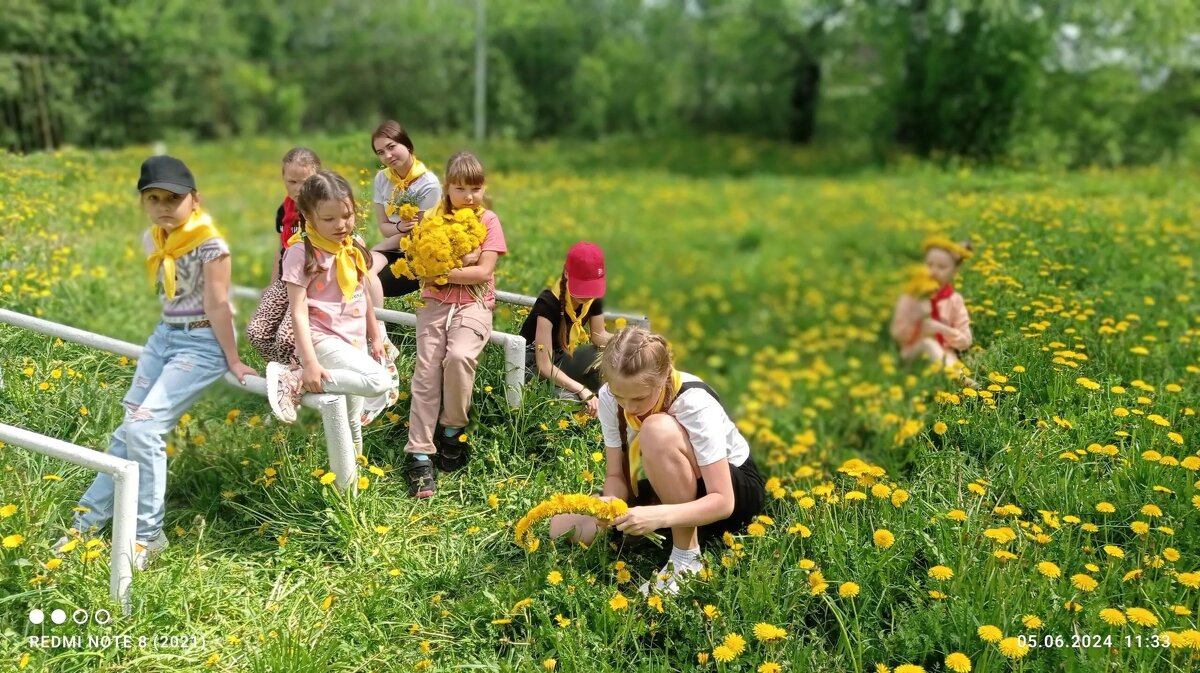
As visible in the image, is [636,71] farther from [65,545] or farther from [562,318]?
[65,545]

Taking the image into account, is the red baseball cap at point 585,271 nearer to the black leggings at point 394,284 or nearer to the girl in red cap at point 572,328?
the girl in red cap at point 572,328

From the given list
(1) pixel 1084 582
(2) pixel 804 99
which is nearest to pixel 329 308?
(1) pixel 1084 582

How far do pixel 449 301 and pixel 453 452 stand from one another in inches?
25.9

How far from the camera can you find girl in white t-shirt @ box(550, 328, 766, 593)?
9.50 feet

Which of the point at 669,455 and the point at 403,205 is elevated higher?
the point at 403,205

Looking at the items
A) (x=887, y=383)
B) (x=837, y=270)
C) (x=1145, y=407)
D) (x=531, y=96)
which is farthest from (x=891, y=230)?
(x=531, y=96)

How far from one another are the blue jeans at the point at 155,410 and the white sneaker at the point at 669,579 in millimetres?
1732

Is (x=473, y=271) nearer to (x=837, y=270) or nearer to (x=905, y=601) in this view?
(x=905, y=601)

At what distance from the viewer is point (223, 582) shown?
3.28 meters

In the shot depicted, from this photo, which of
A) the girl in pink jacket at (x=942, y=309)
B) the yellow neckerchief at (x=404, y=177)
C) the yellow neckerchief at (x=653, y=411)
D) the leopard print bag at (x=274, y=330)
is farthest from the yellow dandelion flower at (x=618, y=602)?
the girl in pink jacket at (x=942, y=309)

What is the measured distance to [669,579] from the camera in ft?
10.1

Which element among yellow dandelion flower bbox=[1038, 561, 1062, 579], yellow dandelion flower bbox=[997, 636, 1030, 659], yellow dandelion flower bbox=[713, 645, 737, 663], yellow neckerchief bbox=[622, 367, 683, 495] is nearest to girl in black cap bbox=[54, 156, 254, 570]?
yellow neckerchief bbox=[622, 367, 683, 495]

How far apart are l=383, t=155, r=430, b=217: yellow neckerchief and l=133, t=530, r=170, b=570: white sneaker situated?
1.71m

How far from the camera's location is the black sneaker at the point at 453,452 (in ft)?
12.9
